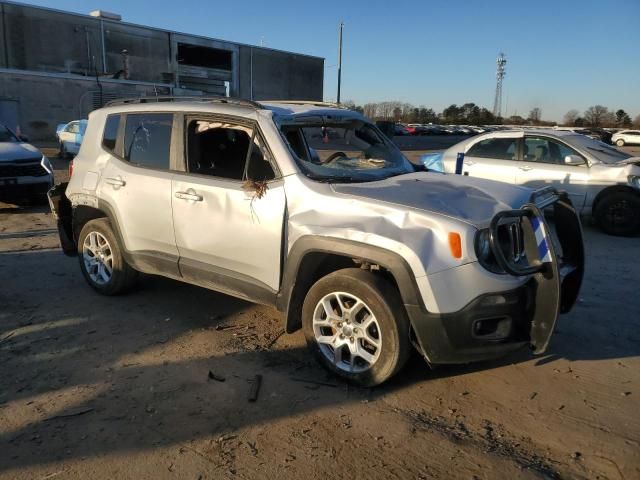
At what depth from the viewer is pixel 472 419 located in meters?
3.30

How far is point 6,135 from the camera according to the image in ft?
35.0

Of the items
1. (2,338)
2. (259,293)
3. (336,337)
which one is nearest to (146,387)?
(259,293)

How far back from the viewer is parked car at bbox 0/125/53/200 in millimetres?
9484

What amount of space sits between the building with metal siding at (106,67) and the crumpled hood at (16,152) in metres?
15.3

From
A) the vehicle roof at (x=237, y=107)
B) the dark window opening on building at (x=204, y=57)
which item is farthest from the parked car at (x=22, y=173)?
the dark window opening on building at (x=204, y=57)

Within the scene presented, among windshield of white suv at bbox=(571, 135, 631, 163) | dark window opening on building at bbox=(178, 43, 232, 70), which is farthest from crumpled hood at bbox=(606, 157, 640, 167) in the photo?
dark window opening on building at bbox=(178, 43, 232, 70)

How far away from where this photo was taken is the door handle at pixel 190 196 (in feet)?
14.2

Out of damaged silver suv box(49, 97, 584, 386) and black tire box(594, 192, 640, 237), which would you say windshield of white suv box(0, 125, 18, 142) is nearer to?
damaged silver suv box(49, 97, 584, 386)

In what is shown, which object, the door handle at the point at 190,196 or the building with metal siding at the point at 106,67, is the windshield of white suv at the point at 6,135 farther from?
the building with metal siding at the point at 106,67

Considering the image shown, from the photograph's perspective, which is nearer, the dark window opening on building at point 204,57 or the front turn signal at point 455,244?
the front turn signal at point 455,244

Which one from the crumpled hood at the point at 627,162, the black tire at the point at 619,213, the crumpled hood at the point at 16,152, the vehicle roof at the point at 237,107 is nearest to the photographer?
the vehicle roof at the point at 237,107

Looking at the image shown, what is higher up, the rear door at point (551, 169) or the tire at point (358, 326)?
the rear door at point (551, 169)

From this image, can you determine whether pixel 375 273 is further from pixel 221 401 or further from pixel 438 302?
pixel 221 401

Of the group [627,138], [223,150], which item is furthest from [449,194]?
[627,138]
